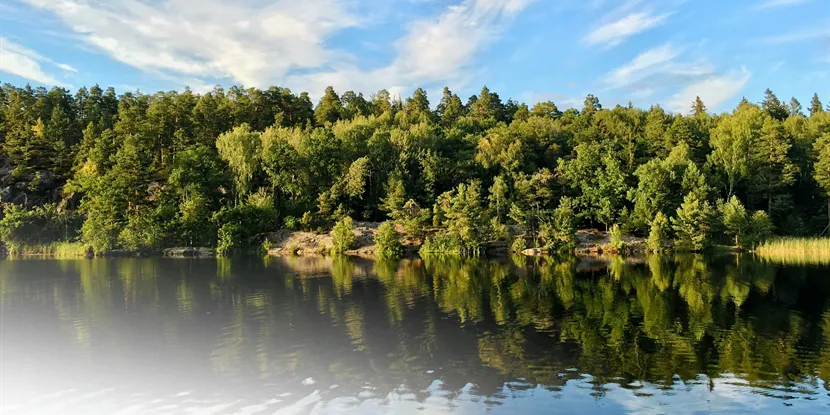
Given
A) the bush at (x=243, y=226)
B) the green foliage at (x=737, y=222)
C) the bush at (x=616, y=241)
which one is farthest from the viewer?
the bush at (x=243, y=226)

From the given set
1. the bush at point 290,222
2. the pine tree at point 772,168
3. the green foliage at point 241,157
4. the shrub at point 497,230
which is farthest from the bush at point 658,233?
the green foliage at point 241,157

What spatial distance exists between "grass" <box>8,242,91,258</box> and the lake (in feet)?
87.3

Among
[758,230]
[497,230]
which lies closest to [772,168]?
[758,230]

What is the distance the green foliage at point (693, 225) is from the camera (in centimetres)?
4434

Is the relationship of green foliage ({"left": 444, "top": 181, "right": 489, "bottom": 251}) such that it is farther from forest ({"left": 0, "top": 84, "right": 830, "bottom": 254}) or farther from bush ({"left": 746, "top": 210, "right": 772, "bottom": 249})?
bush ({"left": 746, "top": 210, "right": 772, "bottom": 249})

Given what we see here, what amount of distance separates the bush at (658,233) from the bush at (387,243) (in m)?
23.3

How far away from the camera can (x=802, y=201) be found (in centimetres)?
5453

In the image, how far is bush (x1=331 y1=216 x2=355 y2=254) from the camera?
47.9 meters

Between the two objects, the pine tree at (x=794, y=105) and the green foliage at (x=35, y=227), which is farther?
the pine tree at (x=794, y=105)

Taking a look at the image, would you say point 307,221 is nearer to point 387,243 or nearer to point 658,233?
point 387,243

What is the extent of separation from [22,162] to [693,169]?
78789 mm

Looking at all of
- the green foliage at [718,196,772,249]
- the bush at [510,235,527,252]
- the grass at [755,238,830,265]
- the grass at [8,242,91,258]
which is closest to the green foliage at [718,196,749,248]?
the green foliage at [718,196,772,249]

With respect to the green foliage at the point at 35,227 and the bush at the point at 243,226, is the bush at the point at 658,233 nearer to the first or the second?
the bush at the point at 243,226

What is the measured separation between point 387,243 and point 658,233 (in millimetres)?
25117
